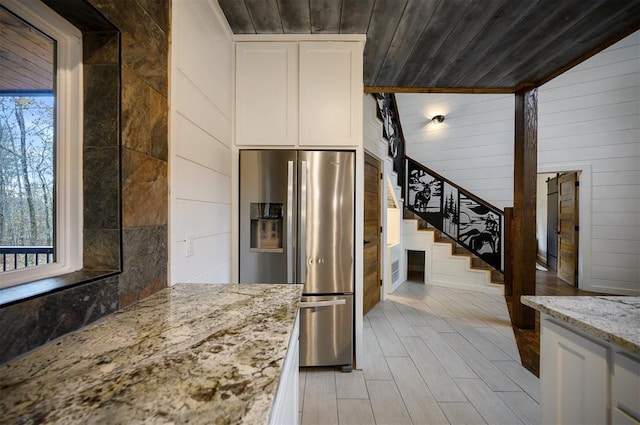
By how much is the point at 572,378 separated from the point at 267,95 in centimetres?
240

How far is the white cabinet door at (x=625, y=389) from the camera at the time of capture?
32.1 inches

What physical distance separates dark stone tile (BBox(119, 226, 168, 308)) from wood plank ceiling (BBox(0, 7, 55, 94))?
55cm

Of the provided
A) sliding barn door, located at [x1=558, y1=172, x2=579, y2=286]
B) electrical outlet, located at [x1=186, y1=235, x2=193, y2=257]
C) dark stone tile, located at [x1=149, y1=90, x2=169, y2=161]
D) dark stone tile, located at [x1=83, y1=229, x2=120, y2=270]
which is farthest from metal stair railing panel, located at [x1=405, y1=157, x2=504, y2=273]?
dark stone tile, located at [x1=83, y1=229, x2=120, y2=270]

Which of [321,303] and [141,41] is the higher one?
[141,41]

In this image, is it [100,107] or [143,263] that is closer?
[100,107]

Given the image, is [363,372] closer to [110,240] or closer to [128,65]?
[110,240]

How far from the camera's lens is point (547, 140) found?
4.59 metres

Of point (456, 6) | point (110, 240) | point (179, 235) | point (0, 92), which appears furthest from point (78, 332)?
point (456, 6)

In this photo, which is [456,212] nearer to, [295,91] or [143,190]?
[295,91]

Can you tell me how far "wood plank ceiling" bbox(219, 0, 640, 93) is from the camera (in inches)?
71.2

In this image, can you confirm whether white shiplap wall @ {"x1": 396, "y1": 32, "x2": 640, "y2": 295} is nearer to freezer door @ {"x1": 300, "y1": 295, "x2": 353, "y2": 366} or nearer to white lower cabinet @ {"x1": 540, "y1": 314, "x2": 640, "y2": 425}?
freezer door @ {"x1": 300, "y1": 295, "x2": 353, "y2": 366}

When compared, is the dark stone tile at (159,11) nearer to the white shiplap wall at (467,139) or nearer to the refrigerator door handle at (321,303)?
the refrigerator door handle at (321,303)

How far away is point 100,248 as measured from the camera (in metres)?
1.01

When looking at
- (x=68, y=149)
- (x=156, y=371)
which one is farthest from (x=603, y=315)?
(x=68, y=149)
